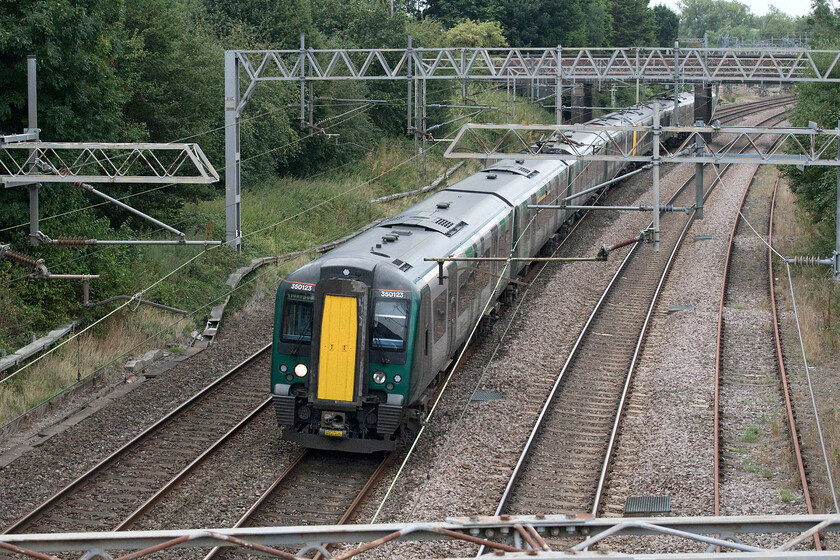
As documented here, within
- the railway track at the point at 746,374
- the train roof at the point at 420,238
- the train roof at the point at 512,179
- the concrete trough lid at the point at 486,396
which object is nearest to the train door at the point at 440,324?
the train roof at the point at 420,238

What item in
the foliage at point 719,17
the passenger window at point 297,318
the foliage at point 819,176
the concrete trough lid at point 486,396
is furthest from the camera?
the foliage at point 719,17

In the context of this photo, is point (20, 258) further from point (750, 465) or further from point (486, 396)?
point (750, 465)

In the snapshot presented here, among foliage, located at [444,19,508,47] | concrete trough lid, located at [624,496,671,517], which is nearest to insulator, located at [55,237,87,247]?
concrete trough lid, located at [624,496,671,517]

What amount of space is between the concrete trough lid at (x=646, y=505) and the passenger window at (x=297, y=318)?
186 inches

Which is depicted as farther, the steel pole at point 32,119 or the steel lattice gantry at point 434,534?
the steel pole at point 32,119

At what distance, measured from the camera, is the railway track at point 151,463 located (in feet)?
39.4

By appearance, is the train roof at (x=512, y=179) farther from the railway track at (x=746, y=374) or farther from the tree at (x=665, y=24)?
the tree at (x=665, y=24)

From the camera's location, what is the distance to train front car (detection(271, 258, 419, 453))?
43.3 ft

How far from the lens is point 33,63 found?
623 inches

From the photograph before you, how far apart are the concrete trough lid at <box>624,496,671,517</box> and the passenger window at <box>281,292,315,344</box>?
4.73 meters

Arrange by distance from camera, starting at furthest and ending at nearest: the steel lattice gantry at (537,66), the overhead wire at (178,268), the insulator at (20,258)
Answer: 1. the steel lattice gantry at (537,66)
2. the overhead wire at (178,268)
3. the insulator at (20,258)

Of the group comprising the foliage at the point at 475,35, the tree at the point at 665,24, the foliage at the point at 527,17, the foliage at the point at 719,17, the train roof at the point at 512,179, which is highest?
the foliage at the point at 719,17

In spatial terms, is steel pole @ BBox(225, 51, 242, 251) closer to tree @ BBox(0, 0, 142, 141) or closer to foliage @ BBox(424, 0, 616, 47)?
tree @ BBox(0, 0, 142, 141)

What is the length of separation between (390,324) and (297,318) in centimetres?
132
